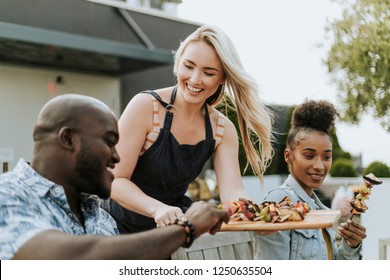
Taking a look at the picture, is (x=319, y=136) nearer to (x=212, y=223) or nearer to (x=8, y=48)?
(x=212, y=223)

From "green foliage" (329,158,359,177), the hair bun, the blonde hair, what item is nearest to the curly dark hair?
the hair bun

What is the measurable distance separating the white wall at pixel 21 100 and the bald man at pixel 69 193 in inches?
272

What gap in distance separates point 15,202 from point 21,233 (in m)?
0.09

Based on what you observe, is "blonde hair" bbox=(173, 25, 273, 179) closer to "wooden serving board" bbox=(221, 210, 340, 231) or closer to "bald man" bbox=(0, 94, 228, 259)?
"wooden serving board" bbox=(221, 210, 340, 231)

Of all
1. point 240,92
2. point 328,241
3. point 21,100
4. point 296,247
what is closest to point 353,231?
point 328,241

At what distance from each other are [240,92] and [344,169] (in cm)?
220

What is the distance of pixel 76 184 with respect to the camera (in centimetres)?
126

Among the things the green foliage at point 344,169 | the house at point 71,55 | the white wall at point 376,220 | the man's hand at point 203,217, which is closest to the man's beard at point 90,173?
the man's hand at point 203,217

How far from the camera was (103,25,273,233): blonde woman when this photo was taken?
217cm

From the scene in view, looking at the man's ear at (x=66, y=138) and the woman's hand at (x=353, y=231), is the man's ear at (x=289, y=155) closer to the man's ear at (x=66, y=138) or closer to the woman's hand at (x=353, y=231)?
the woman's hand at (x=353, y=231)

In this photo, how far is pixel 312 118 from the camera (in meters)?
2.46

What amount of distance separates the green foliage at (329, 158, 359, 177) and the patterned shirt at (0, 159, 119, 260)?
2.98 m

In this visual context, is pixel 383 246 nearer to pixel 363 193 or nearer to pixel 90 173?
pixel 363 193
